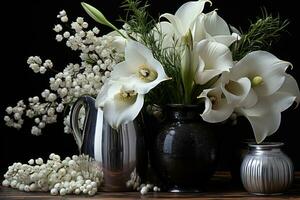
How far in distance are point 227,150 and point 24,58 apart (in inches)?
21.4

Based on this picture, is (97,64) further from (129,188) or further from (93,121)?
(129,188)

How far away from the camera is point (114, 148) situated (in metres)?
1.17

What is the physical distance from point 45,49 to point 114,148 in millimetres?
426

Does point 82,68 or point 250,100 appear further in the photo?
point 82,68

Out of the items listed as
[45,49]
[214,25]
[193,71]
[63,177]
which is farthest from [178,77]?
[45,49]

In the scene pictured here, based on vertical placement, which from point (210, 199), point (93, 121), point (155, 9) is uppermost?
point (155, 9)

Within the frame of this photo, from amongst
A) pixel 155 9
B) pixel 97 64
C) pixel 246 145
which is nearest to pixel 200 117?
pixel 246 145

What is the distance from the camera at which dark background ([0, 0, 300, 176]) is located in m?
1.49

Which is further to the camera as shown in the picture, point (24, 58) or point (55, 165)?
point (24, 58)

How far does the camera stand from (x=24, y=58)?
1488 mm

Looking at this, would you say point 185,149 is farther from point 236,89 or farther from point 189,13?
point 189,13

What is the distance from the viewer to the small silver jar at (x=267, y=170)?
3.64ft

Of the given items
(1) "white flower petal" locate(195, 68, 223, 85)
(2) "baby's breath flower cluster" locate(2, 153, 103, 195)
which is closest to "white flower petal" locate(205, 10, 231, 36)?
(1) "white flower petal" locate(195, 68, 223, 85)

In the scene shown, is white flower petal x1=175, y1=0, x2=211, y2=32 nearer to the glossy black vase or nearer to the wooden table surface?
the glossy black vase
